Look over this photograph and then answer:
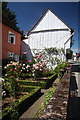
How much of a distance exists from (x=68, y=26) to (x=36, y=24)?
15.6 feet

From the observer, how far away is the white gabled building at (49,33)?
14.7 meters

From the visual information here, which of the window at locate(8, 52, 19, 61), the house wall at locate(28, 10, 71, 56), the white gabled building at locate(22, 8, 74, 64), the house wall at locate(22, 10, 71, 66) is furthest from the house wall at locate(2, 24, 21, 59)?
the house wall at locate(28, 10, 71, 56)

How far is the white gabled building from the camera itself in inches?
579

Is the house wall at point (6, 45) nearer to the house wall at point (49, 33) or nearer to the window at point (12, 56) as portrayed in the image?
the window at point (12, 56)

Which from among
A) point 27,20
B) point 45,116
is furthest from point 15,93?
point 27,20

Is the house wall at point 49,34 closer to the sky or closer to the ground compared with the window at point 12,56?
closer to the sky

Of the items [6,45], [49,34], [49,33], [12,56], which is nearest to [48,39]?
[49,34]

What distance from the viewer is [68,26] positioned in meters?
14.7

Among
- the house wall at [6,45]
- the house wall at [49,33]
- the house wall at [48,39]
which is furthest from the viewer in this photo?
the house wall at [49,33]

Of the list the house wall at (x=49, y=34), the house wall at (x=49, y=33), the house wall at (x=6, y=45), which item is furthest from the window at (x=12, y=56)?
the house wall at (x=49, y=33)

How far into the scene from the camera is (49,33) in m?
15.6

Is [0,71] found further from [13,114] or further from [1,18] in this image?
[13,114]

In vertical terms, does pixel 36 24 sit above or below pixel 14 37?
above

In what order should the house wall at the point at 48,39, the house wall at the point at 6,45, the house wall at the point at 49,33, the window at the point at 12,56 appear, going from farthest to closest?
the house wall at the point at 49,33, the house wall at the point at 48,39, the window at the point at 12,56, the house wall at the point at 6,45
